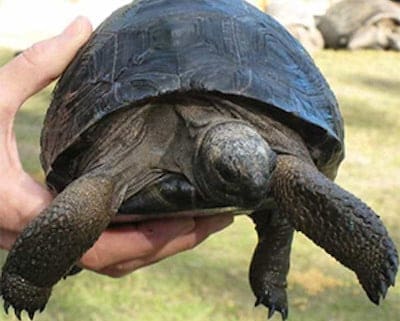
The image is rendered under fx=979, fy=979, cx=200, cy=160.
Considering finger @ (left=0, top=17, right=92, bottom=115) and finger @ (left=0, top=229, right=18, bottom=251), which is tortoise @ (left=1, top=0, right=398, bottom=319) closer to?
finger @ (left=0, top=17, right=92, bottom=115)

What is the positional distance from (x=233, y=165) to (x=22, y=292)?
1.19 feet

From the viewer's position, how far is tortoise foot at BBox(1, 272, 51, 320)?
1383mm

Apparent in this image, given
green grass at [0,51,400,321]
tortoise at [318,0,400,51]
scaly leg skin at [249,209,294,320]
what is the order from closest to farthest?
scaly leg skin at [249,209,294,320], green grass at [0,51,400,321], tortoise at [318,0,400,51]

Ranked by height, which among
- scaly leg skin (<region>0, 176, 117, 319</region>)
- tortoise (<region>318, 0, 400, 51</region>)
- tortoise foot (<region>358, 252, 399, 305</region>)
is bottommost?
tortoise (<region>318, 0, 400, 51</region>)

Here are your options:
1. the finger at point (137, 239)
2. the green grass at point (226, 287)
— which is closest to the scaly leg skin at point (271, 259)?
the finger at point (137, 239)

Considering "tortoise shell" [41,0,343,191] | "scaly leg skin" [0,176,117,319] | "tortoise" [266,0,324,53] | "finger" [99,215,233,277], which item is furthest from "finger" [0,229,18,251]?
"tortoise" [266,0,324,53]

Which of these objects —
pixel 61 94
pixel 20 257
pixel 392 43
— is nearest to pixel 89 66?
pixel 61 94

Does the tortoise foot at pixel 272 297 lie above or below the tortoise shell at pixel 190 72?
below

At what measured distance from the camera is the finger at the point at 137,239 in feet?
5.14

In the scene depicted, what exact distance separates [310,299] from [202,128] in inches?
62.6

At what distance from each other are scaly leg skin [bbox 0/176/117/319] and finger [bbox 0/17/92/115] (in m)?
0.34

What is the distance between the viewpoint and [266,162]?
129cm

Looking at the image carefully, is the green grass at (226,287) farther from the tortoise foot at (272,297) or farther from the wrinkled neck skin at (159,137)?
the wrinkled neck skin at (159,137)

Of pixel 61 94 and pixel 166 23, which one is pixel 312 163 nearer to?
pixel 166 23
